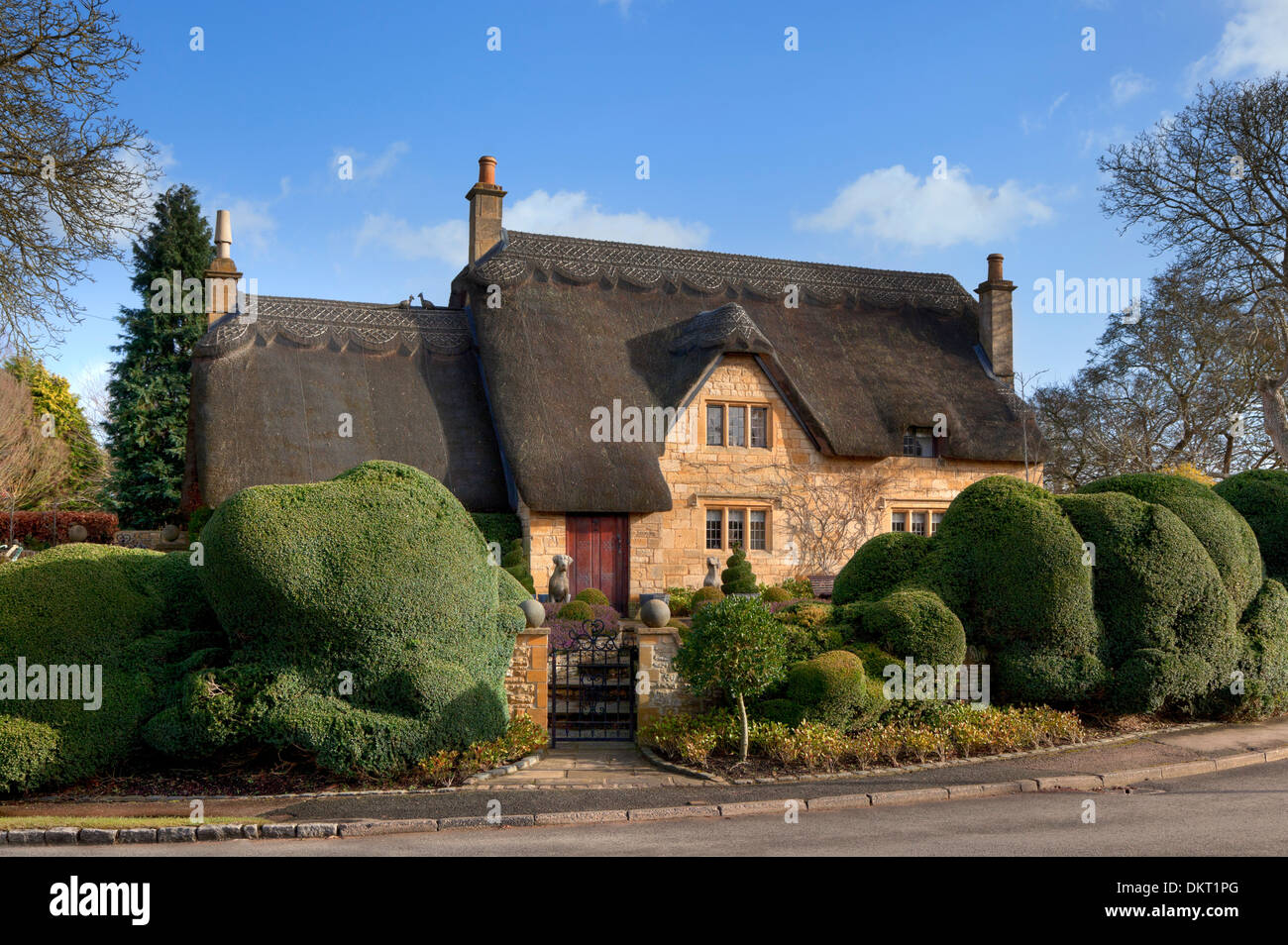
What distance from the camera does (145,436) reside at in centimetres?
3156

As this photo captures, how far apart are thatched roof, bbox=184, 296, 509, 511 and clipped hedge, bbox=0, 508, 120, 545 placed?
1074 centimetres

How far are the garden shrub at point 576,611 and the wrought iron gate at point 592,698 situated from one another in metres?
3.89

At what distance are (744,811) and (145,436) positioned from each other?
2871 centimetres

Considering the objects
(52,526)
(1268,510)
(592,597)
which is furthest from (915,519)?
(52,526)

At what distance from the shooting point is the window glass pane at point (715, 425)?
76.8 ft

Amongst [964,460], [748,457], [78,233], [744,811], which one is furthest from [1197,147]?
[78,233]

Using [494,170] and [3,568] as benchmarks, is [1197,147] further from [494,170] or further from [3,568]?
[3,568]

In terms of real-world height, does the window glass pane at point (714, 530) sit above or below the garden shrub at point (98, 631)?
above

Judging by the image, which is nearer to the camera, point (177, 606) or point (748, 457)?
point (177, 606)

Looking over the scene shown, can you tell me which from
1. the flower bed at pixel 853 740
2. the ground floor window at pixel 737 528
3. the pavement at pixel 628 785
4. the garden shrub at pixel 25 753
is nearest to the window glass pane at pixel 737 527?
the ground floor window at pixel 737 528

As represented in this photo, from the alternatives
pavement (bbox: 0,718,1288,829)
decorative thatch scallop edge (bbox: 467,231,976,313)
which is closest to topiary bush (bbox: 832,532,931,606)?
pavement (bbox: 0,718,1288,829)

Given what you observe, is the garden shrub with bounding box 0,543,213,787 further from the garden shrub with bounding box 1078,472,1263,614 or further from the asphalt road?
the garden shrub with bounding box 1078,472,1263,614

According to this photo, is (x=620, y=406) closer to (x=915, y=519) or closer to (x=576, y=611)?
(x=576, y=611)

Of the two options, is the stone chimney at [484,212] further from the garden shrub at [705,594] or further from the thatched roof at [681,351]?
the garden shrub at [705,594]
